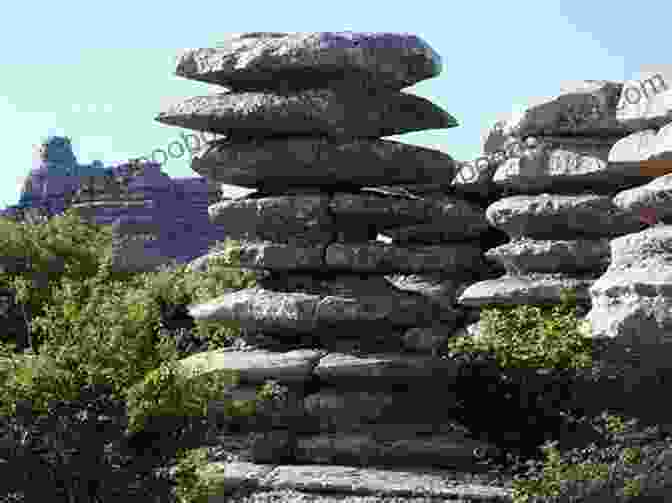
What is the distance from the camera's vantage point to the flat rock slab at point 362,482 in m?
13.6

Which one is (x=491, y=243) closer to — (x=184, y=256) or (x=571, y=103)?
(x=571, y=103)

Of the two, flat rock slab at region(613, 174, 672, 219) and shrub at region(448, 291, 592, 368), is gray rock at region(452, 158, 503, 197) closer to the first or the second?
shrub at region(448, 291, 592, 368)

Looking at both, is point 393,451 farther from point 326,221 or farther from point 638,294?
point 638,294

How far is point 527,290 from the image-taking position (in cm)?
1689

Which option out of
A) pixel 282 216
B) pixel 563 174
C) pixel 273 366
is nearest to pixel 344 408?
pixel 273 366

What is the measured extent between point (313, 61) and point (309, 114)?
635 mm

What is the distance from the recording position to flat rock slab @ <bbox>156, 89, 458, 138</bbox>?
16.2 metres

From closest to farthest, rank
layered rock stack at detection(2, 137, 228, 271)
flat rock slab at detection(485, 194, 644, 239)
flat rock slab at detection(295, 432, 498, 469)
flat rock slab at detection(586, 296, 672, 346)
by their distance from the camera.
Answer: flat rock slab at detection(586, 296, 672, 346) → flat rock slab at detection(295, 432, 498, 469) → flat rock slab at detection(485, 194, 644, 239) → layered rock stack at detection(2, 137, 228, 271)

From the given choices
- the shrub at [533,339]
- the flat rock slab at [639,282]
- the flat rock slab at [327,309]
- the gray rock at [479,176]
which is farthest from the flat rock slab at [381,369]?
the gray rock at [479,176]

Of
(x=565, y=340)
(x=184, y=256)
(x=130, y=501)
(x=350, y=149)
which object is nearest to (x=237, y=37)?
(x=350, y=149)

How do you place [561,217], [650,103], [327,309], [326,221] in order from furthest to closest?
[561,217] < [326,221] < [327,309] < [650,103]

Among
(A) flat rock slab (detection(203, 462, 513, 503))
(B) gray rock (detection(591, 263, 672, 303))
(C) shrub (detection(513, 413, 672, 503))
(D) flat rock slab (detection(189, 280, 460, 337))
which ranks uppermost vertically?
(B) gray rock (detection(591, 263, 672, 303))

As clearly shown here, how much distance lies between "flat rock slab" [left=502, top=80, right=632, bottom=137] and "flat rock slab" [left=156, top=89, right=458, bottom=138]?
1757 millimetres

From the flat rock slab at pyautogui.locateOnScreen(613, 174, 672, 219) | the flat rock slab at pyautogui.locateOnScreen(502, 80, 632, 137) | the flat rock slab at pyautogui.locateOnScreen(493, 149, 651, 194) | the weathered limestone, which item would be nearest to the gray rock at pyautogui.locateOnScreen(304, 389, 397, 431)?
the weathered limestone
